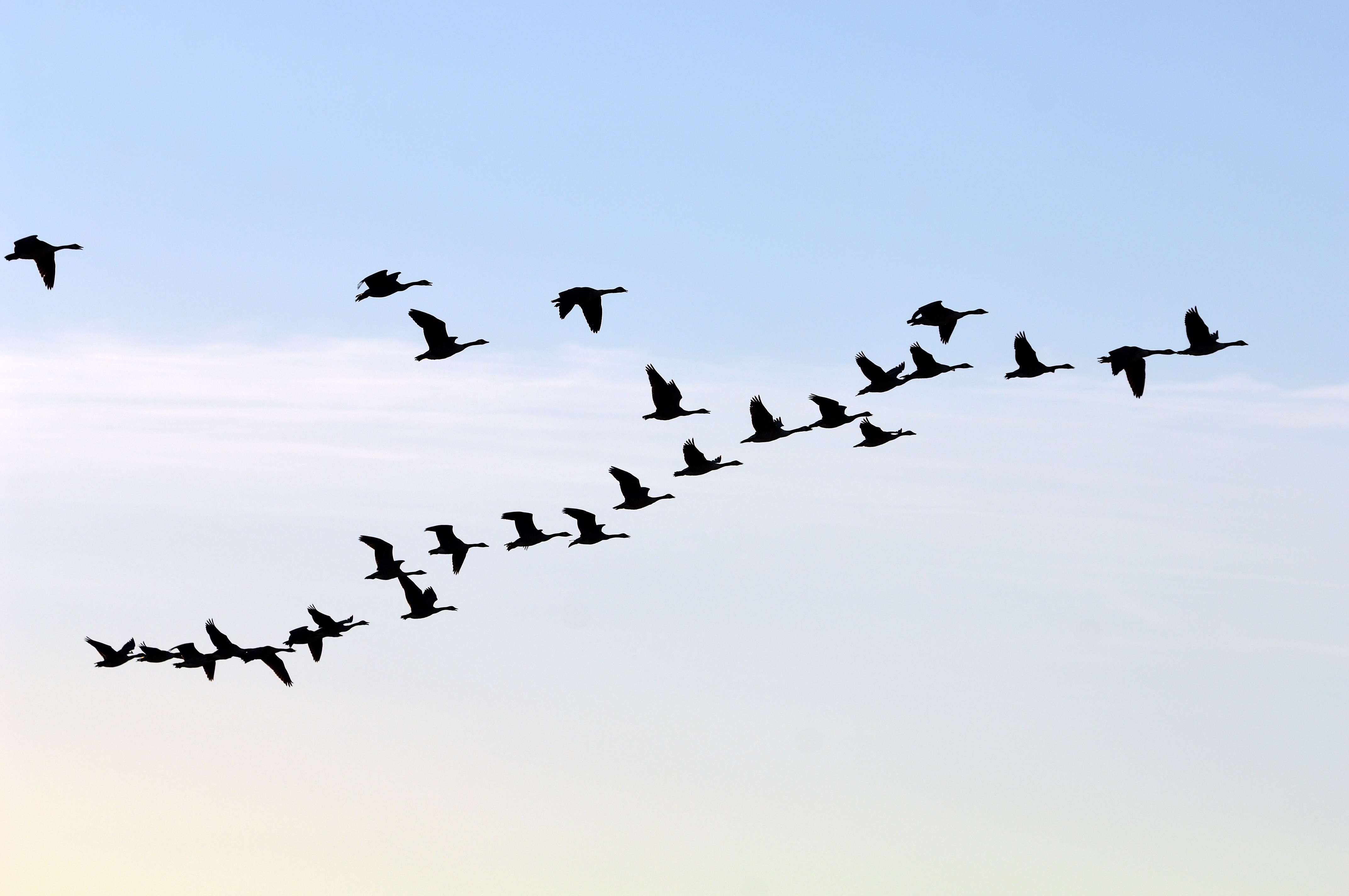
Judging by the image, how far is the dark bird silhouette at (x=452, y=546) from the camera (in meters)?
62.6

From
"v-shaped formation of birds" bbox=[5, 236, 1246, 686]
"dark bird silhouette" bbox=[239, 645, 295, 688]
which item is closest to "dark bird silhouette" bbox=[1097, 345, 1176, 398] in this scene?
"v-shaped formation of birds" bbox=[5, 236, 1246, 686]

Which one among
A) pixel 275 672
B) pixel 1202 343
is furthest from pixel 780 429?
pixel 275 672

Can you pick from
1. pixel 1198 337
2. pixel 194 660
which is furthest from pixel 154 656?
pixel 1198 337

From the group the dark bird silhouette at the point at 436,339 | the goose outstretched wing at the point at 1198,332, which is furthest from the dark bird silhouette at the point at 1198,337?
the dark bird silhouette at the point at 436,339

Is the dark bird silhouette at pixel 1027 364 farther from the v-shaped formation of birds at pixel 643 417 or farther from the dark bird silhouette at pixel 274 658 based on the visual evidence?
the dark bird silhouette at pixel 274 658

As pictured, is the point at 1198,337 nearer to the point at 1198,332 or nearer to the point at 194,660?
the point at 1198,332

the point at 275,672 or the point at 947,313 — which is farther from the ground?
the point at 947,313

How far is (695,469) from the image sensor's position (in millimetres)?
59312

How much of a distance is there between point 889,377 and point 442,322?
1242 centimetres

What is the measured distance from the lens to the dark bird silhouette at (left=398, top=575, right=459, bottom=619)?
212ft

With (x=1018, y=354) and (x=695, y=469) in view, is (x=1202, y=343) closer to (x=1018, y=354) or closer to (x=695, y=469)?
(x=1018, y=354)

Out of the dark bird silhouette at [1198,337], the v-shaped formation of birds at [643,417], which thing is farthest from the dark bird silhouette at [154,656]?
the dark bird silhouette at [1198,337]

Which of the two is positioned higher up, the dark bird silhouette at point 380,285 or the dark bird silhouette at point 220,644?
the dark bird silhouette at point 380,285

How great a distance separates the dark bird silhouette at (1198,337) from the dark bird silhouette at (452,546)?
68.5ft
